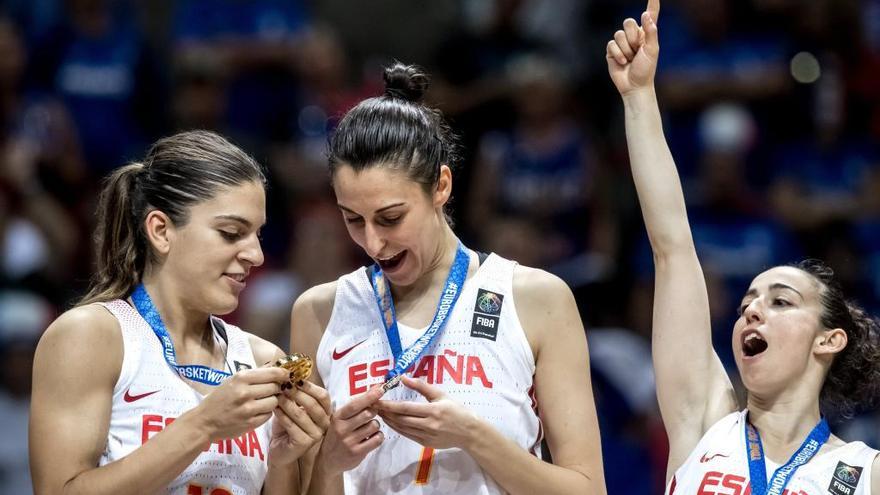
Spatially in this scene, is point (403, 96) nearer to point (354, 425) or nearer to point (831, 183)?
point (354, 425)

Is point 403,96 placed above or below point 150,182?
above

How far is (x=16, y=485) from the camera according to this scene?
6.86m

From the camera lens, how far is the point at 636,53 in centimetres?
416

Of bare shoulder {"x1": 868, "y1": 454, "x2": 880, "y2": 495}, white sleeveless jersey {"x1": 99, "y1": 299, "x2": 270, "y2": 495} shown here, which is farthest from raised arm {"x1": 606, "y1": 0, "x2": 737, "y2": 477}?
white sleeveless jersey {"x1": 99, "y1": 299, "x2": 270, "y2": 495}

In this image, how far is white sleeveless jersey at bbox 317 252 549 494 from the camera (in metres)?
3.87

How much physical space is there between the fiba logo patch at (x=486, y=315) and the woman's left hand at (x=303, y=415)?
1.71 feet

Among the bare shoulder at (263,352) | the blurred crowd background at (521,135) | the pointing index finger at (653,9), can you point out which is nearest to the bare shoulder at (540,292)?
the bare shoulder at (263,352)

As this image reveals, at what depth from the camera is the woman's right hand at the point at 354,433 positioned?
3.61m

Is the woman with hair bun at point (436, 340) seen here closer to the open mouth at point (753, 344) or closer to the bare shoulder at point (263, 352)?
the bare shoulder at point (263, 352)

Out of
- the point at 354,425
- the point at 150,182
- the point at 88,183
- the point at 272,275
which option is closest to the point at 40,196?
the point at 88,183

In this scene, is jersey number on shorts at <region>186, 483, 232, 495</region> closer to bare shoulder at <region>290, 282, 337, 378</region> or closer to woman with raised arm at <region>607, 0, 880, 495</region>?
bare shoulder at <region>290, 282, 337, 378</region>

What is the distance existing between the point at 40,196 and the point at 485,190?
2723mm

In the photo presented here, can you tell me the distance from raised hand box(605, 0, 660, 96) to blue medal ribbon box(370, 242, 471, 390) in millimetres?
750

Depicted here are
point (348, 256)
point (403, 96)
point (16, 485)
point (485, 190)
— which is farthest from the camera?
point (485, 190)
